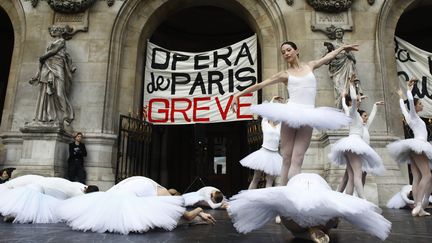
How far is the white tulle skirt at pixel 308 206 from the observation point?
2.59 m

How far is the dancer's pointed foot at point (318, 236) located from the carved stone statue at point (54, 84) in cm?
832

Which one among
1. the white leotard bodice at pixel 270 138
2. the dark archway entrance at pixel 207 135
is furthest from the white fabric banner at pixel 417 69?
the dark archway entrance at pixel 207 135

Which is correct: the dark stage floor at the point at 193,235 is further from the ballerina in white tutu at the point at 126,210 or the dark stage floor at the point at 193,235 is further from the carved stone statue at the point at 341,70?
the carved stone statue at the point at 341,70

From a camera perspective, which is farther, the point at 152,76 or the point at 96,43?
the point at 152,76

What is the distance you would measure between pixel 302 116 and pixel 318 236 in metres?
1.40

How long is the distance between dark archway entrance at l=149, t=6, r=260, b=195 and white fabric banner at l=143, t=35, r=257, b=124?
4101 millimetres

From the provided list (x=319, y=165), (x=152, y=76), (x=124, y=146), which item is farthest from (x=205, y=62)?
(x=319, y=165)

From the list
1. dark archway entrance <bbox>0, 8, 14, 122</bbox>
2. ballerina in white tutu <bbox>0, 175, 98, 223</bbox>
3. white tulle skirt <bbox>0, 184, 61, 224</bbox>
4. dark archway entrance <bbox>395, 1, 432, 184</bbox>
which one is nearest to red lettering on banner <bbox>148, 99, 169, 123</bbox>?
ballerina in white tutu <bbox>0, 175, 98, 223</bbox>

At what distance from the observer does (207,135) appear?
16.3m

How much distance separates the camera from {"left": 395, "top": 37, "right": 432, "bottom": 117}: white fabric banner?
10.8 meters

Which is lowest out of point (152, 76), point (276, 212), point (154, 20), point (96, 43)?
point (276, 212)

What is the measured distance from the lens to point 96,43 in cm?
1075

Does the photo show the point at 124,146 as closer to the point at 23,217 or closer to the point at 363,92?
the point at 23,217

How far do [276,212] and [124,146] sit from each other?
7926 mm
